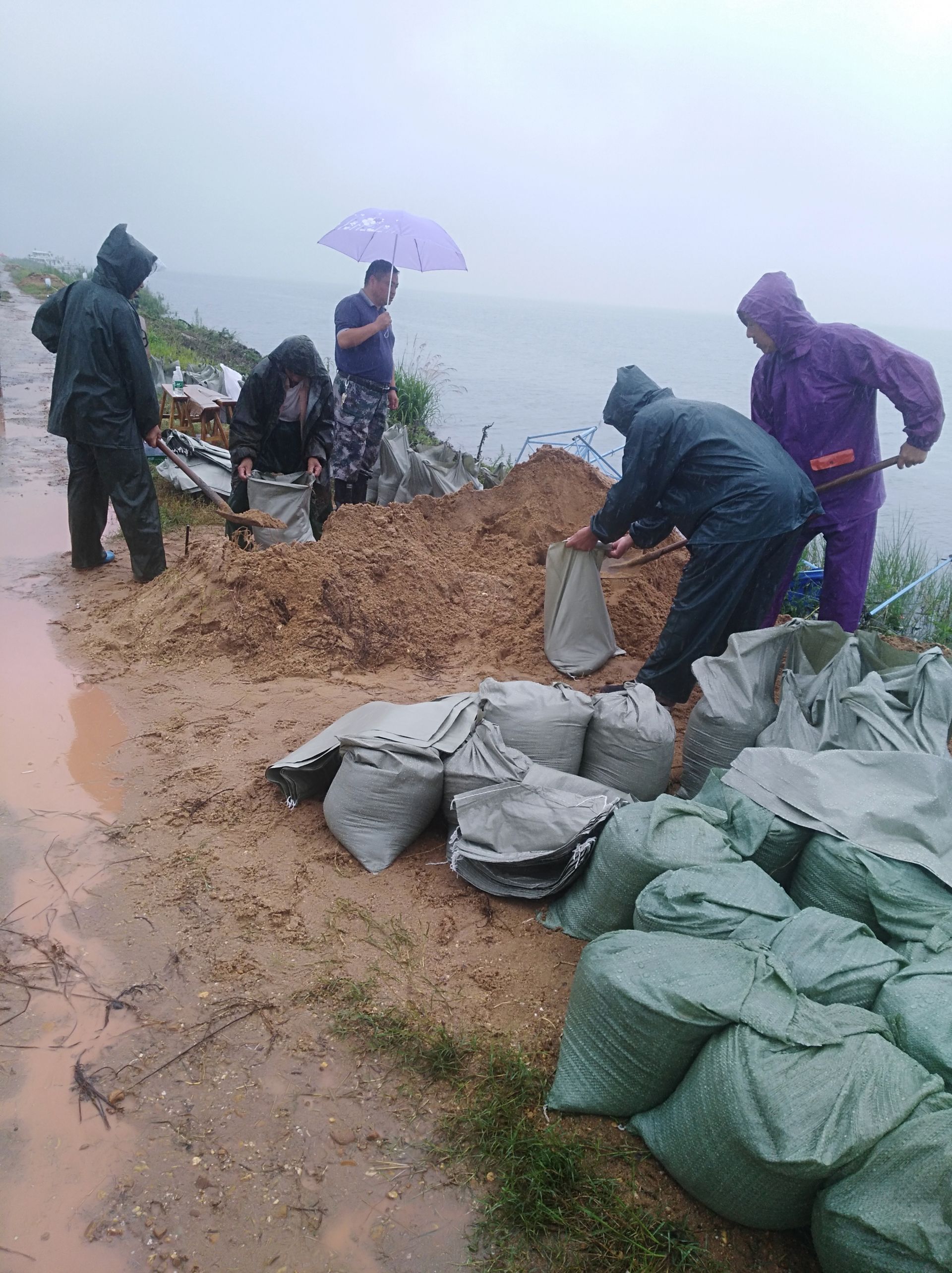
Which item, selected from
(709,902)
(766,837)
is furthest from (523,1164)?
(766,837)

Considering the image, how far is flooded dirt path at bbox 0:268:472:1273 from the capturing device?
159 centimetres

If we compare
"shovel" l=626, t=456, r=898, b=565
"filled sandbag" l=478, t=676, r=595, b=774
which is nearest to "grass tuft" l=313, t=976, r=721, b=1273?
"filled sandbag" l=478, t=676, r=595, b=774

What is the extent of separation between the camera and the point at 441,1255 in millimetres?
1596

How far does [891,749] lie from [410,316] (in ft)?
104

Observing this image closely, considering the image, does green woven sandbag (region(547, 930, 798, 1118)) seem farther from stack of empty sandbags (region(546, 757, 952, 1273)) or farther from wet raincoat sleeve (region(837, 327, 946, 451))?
wet raincoat sleeve (region(837, 327, 946, 451))

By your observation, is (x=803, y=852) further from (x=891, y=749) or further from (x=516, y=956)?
(x=516, y=956)

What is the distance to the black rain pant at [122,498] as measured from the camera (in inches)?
178

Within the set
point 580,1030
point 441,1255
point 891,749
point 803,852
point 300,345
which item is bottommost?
point 441,1255

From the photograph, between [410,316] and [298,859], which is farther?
[410,316]

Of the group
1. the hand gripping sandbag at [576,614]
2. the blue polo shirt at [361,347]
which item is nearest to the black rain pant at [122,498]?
the blue polo shirt at [361,347]

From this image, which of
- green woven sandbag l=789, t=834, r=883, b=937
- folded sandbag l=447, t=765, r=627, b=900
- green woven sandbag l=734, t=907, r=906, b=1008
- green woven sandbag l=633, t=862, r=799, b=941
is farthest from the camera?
folded sandbag l=447, t=765, r=627, b=900

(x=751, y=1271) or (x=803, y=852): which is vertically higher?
(x=803, y=852)

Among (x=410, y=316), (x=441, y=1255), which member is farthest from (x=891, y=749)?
(x=410, y=316)

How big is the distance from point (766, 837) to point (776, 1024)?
725 mm
